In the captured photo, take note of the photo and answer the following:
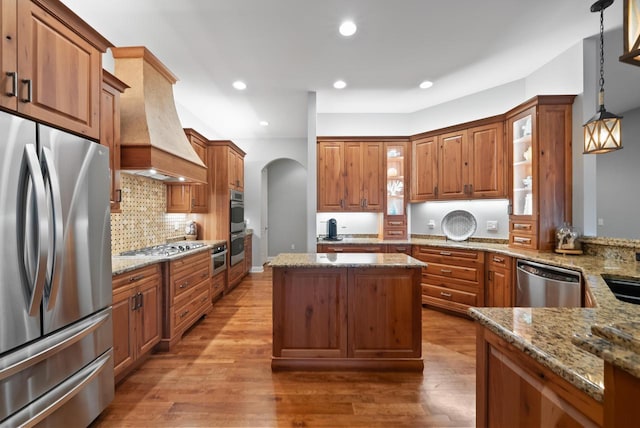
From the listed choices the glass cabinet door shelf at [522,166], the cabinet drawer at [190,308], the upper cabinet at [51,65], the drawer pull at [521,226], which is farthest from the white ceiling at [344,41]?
the cabinet drawer at [190,308]

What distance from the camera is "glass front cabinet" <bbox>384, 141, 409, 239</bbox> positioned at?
432 centimetres

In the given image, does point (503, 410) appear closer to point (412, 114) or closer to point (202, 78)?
point (202, 78)

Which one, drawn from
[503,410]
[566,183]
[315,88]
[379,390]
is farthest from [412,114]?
[503,410]

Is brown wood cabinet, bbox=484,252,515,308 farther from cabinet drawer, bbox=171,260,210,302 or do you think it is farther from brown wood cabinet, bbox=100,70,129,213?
brown wood cabinet, bbox=100,70,129,213

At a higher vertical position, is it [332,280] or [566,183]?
[566,183]

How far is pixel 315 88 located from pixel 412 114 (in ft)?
6.12

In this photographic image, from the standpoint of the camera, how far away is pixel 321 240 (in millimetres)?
4273

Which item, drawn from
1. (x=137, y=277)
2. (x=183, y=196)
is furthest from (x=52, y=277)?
(x=183, y=196)

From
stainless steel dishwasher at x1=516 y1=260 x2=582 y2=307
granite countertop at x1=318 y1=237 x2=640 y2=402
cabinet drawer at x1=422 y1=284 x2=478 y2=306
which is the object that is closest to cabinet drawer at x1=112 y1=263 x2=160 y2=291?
granite countertop at x1=318 y1=237 x2=640 y2=402

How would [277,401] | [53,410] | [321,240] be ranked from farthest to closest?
1. [321,240]
2. [277,401]
3. [53,410]

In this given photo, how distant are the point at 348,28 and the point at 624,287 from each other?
2953mm

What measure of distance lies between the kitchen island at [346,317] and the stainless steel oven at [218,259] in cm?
188

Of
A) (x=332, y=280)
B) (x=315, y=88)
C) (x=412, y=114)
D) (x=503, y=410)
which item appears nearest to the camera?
(x=503, y=410)

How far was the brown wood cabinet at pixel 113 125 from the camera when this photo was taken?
86.9 inches
